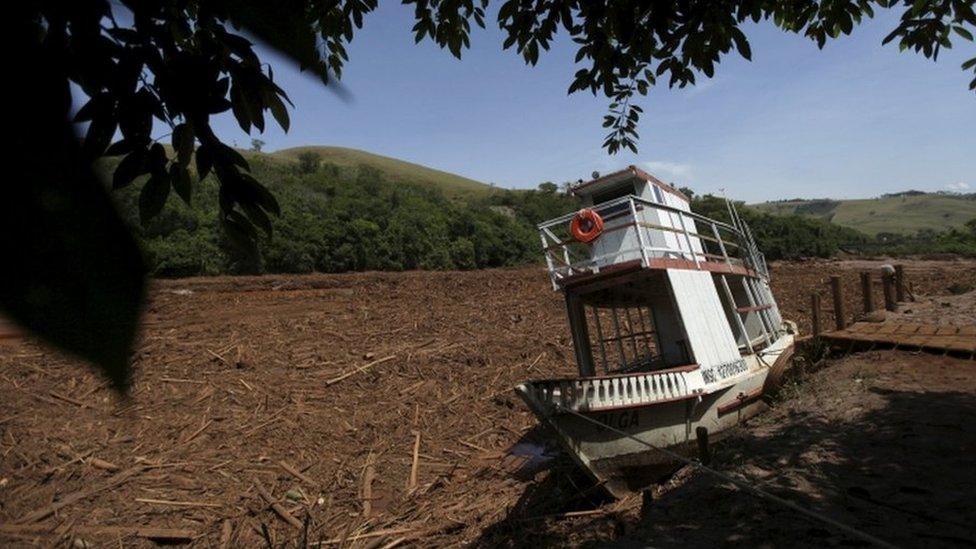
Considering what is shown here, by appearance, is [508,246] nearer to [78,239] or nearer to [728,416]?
[728,416]

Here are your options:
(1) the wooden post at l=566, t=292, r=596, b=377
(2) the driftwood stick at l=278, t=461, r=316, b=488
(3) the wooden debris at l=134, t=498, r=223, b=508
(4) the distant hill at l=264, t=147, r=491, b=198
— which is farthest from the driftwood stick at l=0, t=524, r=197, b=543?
(4) the distant hill at l=264, t=147, r=491, b=198

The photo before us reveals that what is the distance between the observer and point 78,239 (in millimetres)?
687

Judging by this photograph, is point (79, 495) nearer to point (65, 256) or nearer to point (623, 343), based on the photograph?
point (65, 256)

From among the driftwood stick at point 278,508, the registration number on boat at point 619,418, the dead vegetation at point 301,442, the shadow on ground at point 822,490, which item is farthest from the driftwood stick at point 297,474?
the registration number on boat at point 619,418

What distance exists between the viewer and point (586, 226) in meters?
7.83

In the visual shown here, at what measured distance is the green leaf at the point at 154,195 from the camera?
1.23 meters

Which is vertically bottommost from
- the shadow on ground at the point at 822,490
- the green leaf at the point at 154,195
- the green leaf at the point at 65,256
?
the shadow on ground at the point at 822,490

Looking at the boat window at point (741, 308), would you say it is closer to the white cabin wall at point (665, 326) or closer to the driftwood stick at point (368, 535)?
the white cabin wall at point (665, 326)

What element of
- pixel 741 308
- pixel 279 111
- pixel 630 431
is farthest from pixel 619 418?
pixel 279 111

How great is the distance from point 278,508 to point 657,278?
18.8ft

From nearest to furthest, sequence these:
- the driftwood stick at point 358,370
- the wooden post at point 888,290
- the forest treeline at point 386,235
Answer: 1. the driftwood stick at point 358,370
2. the wooden post at point 888,290
3. the forest treeline at point 386,235

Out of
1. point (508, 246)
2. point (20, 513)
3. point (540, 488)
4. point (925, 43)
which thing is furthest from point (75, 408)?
point (508, 246)

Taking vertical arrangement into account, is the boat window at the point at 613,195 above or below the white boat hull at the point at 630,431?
above

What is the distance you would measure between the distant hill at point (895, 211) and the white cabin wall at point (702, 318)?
8281cm
